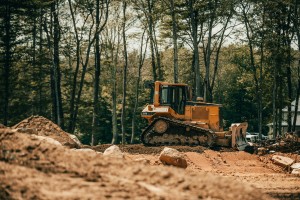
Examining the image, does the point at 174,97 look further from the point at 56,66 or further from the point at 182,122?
the point at 56,66

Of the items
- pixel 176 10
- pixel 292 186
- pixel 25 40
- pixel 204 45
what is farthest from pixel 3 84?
pixel 292 186

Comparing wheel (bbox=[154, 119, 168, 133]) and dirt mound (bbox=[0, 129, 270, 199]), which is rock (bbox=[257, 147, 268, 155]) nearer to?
wheel (bbox=[154, 119, 168, 133])

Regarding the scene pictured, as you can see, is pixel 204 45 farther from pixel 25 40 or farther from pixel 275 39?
pixel 25 40

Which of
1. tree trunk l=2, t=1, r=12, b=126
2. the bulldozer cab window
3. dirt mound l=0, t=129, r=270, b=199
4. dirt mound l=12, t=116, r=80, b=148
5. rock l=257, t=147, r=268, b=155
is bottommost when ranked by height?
rock l=257, t=147, r=268, b=155

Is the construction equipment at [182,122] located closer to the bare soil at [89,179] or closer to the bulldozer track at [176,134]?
the bulldozer track at [176,134]

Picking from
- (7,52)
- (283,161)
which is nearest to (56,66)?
(7,52)

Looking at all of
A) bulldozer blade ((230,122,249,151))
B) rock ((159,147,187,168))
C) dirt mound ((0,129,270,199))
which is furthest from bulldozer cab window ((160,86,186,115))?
dirt mound ((0,129,270,199))

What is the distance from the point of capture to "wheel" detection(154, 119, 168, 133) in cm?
2386

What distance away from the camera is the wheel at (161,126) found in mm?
23859

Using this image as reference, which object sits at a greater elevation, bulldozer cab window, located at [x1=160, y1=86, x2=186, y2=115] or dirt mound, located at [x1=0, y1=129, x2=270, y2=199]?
bulldozer cab window, located at [x1=160, y1=86, x2=186, y2=115]

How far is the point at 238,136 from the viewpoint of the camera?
2448 centimetres

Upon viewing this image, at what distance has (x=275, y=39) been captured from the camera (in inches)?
1496

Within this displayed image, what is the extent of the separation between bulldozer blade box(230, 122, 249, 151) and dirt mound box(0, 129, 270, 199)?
16909 millimetres

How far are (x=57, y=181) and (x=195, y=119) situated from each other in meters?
19.0
